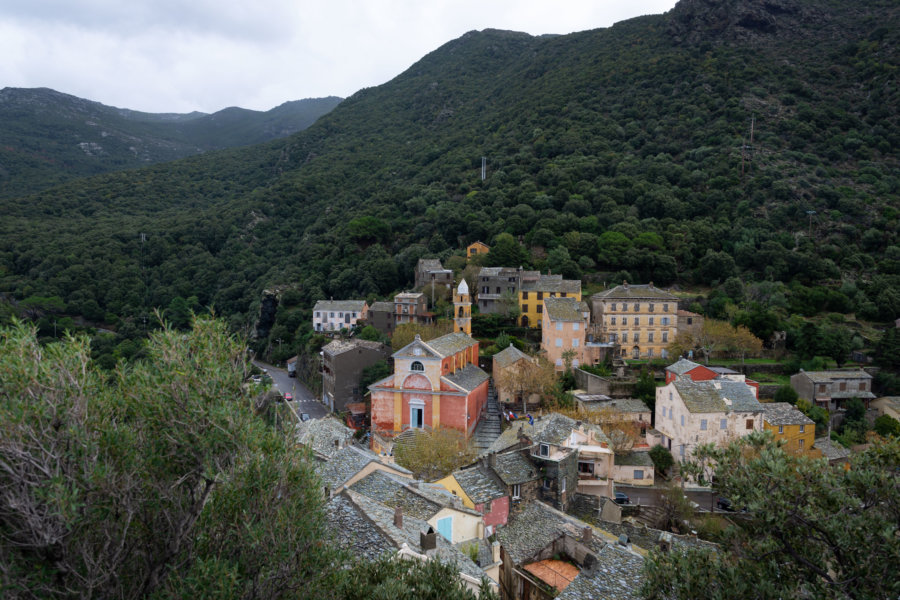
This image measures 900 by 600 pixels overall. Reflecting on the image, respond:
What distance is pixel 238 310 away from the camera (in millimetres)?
84812

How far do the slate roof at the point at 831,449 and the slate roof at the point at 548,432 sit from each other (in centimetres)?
1436

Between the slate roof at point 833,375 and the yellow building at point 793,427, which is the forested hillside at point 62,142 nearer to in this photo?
the yellow building at point 793,427

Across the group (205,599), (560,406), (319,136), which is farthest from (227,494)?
(319,136)

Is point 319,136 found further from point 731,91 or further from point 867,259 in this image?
point 867,259

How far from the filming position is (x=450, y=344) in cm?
4472

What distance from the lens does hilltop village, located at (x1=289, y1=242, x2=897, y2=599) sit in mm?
18203

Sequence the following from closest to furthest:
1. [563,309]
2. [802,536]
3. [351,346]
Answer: [802,536] → [563,309] → [351,346]

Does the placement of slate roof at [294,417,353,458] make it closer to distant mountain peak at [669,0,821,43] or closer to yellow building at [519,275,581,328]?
yellow building at [519,275,581,328]

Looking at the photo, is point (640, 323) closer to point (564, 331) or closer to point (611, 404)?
point (564, 331)

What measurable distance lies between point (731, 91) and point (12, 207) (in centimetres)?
13605

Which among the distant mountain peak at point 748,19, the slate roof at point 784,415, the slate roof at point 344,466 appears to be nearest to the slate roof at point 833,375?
the slate roof at point 784,415

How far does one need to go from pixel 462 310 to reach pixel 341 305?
21.0m

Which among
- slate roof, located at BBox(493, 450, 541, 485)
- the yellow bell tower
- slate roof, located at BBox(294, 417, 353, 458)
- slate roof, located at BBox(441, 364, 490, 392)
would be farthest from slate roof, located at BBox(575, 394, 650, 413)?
slate roof, located at BBox(294, 417, 353, 458)

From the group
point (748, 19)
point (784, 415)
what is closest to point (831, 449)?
point (784, 415)
